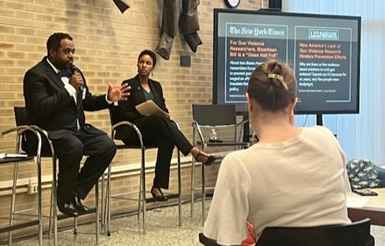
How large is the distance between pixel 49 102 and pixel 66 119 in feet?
0.75

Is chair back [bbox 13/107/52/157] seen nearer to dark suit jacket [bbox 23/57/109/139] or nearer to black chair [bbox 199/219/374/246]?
dark suit jacket [bbox 23/57/109/139]

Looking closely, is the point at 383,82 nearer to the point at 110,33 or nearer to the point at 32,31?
the point at 110,33

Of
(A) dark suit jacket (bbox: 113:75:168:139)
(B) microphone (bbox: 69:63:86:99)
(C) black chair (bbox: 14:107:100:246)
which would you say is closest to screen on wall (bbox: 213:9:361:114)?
(A) dark suit jacket (bbox: 113:75:168:139)

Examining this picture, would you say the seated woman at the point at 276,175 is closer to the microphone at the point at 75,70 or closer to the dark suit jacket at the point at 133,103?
the microphone at the point at 75,70

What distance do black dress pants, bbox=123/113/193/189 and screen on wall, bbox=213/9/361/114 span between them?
1265 millimetres

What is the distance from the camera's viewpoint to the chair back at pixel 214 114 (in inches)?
206

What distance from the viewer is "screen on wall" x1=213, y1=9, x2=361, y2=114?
5668 millimetres

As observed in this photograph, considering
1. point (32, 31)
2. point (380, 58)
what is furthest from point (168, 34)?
point (380, 58)

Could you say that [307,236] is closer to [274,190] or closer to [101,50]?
[274,190]

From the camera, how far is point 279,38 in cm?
595

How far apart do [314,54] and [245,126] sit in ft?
3.54

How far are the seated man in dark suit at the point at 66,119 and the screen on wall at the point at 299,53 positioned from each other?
1.79 meters

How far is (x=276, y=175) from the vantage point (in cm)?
152

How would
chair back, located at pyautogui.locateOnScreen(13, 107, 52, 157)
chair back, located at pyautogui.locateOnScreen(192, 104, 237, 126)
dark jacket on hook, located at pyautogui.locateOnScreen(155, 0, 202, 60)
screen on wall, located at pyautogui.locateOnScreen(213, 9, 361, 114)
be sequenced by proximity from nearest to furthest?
chair back, located at pyautogui.locateOnScreen(13, 107, 52, 157) → chair back, located at pyautogui.locateOnScreen(192, 104, 237, 126) → dark jacket on hook, located at pyautogui.locateOnScreen(155, 0, 202, 60) → screen on wall, located at pyautogui.locateOnScreen(213, 9, 361, 114)
